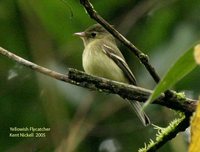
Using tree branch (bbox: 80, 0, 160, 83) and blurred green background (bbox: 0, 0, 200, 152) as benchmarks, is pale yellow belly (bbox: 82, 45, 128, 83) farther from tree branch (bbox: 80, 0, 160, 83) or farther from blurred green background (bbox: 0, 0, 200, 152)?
tree branch (bbox: 80, 0, 160, 83)

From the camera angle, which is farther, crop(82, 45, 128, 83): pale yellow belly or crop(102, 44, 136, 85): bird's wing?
crop(82, 45, 128, 83): pale yellow belly

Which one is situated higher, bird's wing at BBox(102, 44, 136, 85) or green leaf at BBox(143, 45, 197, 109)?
green leaf at BBox(143, 45, 197, 109)

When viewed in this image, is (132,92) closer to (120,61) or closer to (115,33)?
(115,33)

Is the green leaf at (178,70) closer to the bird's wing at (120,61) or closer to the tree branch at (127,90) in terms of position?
the tree branch at (127,90)

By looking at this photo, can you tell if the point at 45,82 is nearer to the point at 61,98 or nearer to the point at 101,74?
the point at 61,98

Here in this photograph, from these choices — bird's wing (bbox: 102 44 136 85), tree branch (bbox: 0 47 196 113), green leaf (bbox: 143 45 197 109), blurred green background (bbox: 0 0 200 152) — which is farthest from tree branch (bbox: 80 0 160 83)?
bird's wing (bbox: 102 44 136 85)

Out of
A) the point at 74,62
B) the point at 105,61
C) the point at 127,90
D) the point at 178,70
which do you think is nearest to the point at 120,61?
the point at 105,61
